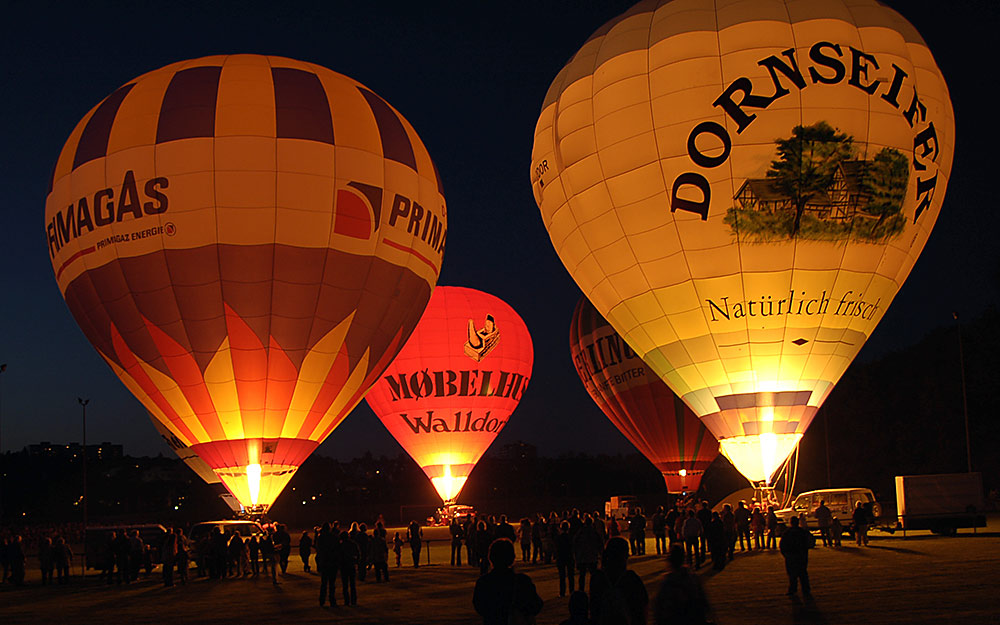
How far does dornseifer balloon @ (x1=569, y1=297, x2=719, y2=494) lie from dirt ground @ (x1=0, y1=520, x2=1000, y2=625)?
10.6m

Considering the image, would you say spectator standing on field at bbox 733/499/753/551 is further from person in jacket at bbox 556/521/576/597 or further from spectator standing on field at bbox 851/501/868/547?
person in jacket at bbox 556/521/576/597

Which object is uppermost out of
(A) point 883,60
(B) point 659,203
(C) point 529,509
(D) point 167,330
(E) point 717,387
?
(A) point 883,60

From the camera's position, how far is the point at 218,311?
55.1 feet

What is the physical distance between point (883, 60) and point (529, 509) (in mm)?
33632

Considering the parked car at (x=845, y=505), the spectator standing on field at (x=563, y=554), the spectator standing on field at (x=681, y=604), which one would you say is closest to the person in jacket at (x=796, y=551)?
Answer: the spectator standing on field at (x=563, y=554)

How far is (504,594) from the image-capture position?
538 cm

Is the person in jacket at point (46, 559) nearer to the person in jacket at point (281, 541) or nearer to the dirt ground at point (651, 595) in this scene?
the dirt ground at point (651, 595)

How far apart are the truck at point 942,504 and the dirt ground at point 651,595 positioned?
2857 millimetres

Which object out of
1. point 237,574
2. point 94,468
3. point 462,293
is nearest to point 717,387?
point 237,574

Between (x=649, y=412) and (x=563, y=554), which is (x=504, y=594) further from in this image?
(x=649, y=412)

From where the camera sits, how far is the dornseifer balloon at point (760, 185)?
16.4m

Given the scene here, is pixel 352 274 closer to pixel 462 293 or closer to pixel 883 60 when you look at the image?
pixel 883 60

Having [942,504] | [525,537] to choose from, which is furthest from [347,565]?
[942,504]

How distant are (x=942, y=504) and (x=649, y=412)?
8.97m
